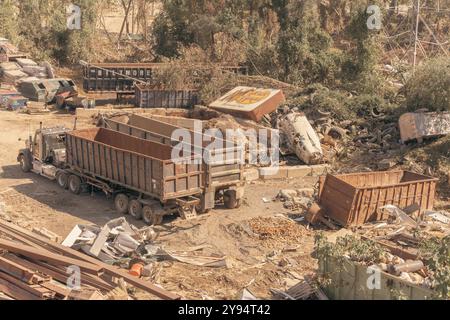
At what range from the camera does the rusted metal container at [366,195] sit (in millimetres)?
18203

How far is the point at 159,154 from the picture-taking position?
2092 cm

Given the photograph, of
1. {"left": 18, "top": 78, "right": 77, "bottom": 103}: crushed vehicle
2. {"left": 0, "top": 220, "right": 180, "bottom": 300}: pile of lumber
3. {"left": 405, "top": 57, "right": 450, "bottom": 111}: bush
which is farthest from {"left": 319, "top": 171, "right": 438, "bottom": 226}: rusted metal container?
{"left": 18, "top": 78, "right": 77, "bottom": 103}: crushed vehicle

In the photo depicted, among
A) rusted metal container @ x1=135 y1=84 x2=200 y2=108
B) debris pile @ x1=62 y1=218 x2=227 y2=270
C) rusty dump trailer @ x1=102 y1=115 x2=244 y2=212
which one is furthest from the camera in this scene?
rusted metal container @ x1=135 y1=84 x2=200 y2=108

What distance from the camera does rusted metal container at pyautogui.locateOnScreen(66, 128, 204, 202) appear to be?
18.1 meters

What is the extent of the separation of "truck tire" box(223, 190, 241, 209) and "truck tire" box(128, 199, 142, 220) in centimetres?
269

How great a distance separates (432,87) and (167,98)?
13.7m

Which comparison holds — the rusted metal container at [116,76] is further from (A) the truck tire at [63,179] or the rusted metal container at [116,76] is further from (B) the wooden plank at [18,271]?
(B) the wooden plank at [18,271]

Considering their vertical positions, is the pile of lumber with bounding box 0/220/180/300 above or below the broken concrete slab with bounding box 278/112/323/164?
below

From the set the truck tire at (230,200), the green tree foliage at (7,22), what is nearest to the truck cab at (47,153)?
the truck tire at (230,200)

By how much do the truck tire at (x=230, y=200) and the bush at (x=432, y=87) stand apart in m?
9.03

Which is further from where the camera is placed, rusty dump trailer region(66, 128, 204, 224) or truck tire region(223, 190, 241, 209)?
truck tire region(223, 190, 241, 209)

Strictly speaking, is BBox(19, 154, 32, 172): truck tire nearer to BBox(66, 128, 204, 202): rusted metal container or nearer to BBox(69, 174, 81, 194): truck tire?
BBox(66, 128, 204, 202): rusted metal container
